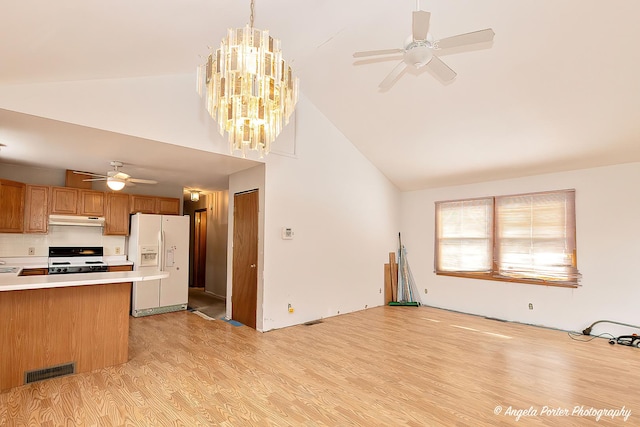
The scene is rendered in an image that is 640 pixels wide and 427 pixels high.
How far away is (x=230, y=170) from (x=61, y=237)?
3.27m

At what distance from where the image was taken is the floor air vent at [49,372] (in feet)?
10.1

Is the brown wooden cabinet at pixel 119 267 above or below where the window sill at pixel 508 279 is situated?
above

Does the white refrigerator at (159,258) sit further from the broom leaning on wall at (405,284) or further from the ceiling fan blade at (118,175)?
the broom leaning on wall at (405,284)

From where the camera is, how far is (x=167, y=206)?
21.6 feet

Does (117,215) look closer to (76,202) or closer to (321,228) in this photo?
(76,202)

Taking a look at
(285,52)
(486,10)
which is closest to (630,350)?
(486,10)

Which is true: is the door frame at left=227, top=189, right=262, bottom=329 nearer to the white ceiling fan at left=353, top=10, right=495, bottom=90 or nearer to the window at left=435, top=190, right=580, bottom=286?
the white ceiling fan at left=353, top=10, right=495, bottom=90

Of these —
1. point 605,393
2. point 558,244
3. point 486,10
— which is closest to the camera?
point 605,393

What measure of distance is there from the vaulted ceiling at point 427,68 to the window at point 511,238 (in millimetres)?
639

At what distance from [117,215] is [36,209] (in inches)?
44.7

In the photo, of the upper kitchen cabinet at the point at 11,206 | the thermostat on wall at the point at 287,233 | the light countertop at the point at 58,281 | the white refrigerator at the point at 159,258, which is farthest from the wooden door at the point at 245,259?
the upper kitchen cabinet at the point at 11,206

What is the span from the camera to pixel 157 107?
12.6 ft

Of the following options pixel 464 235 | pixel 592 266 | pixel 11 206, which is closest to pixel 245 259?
pixel 11 206

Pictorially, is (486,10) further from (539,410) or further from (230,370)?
(230,370)
